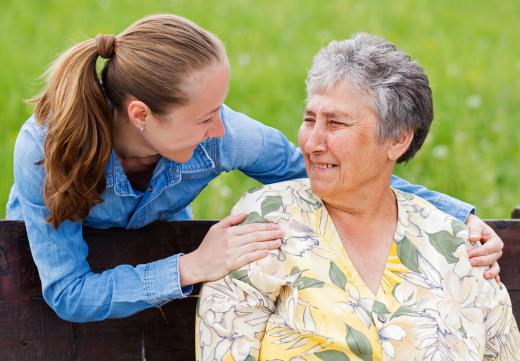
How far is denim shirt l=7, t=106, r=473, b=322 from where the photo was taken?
2.62m

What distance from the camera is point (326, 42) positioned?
5727 mm

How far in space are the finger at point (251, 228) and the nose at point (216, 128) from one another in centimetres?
29

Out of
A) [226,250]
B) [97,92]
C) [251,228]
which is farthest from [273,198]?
[97,92]

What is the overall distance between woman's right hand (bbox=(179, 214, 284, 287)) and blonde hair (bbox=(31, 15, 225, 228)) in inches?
13.4

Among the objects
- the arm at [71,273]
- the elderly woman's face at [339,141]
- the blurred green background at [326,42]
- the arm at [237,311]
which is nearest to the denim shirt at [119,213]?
the arm at [71,273]

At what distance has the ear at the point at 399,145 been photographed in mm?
2814

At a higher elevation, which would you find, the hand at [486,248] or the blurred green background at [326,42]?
the hand at [486,248]

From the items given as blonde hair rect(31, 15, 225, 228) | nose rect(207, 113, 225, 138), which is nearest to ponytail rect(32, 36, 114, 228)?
blonde hair rect(31, 15, 225, 228)

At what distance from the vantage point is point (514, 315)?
308cm

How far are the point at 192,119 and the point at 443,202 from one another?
94 centimetres

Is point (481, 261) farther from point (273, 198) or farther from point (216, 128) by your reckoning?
point (216, 128)

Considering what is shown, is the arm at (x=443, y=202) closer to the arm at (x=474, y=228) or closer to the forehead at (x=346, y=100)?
the arm at (x=474, y=228)

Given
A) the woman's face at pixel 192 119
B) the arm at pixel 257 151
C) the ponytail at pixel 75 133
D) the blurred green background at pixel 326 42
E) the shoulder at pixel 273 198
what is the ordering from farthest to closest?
1. the blurred green background at pixel 326 42
2. the arm at pixel 257 151
3. the shoulder at pixel 273 198
4. the woman's face at pixel 192 119
5. the ponytail at pixel 75 133

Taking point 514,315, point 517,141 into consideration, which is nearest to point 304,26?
point 517,141
